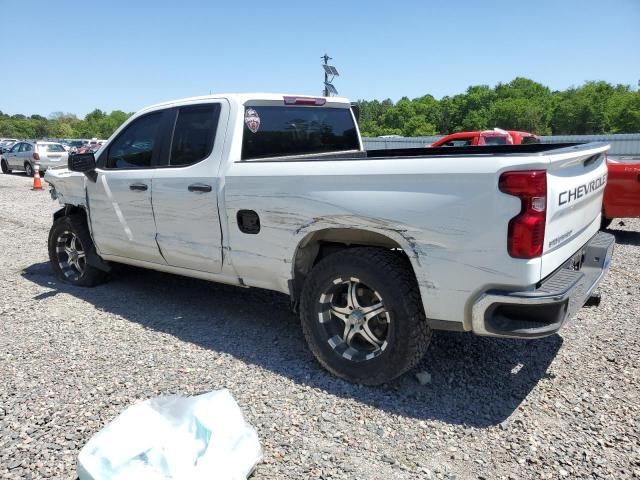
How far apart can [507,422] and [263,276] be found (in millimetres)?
A: 1879

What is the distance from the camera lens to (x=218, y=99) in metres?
3.91

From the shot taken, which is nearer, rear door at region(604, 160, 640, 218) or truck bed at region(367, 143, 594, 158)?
truck bed at region(367, 143, 594, 158)

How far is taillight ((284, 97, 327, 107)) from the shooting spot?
4145mm

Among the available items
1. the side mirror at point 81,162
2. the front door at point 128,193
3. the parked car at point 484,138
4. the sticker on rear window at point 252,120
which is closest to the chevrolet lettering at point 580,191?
the sticker on rear window at point 252,120

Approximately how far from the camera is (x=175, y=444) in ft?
7.40

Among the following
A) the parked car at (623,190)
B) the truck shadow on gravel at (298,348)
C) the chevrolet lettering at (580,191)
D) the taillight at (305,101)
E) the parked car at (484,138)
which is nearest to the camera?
the chevrolet lettering at (580,191)

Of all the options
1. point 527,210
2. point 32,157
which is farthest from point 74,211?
point 32,157

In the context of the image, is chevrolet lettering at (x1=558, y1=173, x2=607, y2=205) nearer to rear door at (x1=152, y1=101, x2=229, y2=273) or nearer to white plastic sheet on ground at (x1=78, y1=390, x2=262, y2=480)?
white plastic sheet on ground at (x1=78, y1=390, x2=262, y2=480)

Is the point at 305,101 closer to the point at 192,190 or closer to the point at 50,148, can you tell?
the point at 192,190

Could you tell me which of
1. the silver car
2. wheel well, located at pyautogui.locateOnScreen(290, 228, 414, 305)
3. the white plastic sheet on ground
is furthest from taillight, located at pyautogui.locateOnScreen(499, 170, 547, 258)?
the silver car

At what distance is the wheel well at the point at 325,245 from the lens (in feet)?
10.1

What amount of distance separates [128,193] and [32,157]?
1973 centimetres

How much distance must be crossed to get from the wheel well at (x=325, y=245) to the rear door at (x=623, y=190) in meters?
5.47

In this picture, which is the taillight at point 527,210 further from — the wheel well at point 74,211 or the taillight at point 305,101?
the wheel well at point 74,211
